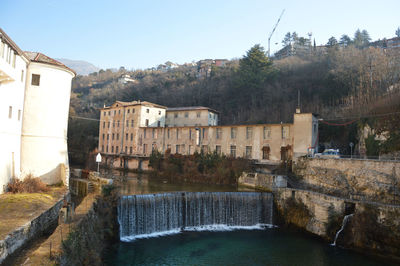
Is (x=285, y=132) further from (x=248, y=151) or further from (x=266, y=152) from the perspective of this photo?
(x=248, y=151)

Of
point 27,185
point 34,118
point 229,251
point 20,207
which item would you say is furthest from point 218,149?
point 20,207

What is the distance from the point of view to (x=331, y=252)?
15.1 metres

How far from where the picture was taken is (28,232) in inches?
392

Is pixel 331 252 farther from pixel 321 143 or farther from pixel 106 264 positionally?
pixel 321 143

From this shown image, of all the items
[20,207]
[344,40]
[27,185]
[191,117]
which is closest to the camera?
[20,207]

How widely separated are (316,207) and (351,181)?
3.87 m

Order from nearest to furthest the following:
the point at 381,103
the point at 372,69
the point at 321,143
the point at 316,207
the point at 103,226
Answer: the point at 103,226 → the point at 316,207 → the point at 381,103 → the point at 321,143 → the point at 372,69

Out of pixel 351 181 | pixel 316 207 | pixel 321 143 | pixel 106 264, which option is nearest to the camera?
pixel 106 264

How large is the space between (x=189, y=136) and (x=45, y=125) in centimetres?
1893

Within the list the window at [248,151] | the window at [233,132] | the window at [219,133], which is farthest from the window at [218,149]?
the window at [248,151]

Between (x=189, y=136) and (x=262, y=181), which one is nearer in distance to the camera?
(x=262, y=181)

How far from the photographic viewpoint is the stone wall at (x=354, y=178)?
17.3 metres

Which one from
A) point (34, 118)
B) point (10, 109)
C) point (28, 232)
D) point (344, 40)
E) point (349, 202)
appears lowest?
point (28, 232)

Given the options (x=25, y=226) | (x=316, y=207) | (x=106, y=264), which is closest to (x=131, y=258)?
(x=106, y=264)
